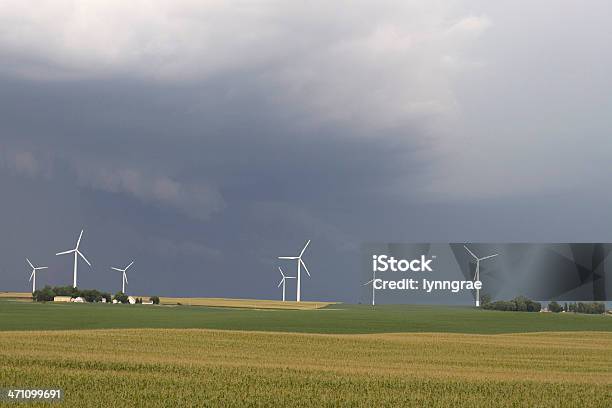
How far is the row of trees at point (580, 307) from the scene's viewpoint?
529 ft

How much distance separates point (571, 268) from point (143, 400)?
14336 centimetres

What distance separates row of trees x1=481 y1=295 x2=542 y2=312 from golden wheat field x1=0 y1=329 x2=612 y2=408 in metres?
103

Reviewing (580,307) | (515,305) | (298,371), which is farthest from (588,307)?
(298,371)

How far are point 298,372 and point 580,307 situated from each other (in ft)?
454

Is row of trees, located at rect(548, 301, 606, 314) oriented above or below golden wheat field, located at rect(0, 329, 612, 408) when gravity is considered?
above

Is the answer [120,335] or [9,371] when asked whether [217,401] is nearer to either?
[9,371]

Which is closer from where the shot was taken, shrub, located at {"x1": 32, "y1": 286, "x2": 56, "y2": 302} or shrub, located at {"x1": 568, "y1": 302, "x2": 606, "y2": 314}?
shrub, located at {"x1": 568, "y1": 302, "x2": 606, "y2": 314}

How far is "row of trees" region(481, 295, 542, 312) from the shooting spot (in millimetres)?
161000

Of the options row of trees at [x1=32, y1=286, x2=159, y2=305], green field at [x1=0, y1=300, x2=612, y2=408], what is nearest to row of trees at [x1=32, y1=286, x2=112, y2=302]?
row of trees at [x1=32, y1=286, x2=159, y2=305]

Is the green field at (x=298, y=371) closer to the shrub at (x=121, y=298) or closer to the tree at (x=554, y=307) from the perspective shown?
the tree at (x=554, y=307)

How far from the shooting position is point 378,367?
4272cm

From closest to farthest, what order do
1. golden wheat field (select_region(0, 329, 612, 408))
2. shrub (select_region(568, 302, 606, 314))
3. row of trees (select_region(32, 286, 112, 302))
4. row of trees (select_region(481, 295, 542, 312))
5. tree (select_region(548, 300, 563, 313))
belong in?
golden wheat field (select_region(0, 329, 612, 408)) → tree (select_region(548, 300, 563, 313)) → row of trees (select_region(481, 295, 542, 312)) → shrub (select_region(568, 302, 606, 314)) → row of trees (select_region(32, 286, 112, 302))

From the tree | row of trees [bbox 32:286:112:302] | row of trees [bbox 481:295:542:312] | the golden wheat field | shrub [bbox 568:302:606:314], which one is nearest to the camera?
the golden wheat field

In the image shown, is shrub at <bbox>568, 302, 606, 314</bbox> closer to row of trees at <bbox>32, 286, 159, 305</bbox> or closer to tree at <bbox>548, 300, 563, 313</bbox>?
tree at <bbox>548, 300, 563, 313</bbox>
